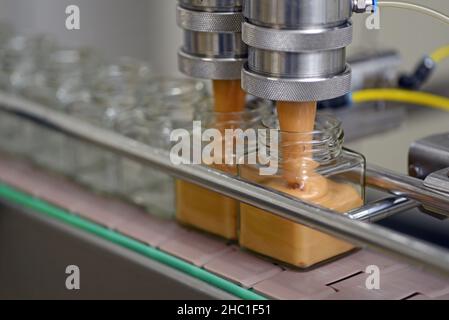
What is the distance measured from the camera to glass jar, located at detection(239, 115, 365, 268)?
59cm

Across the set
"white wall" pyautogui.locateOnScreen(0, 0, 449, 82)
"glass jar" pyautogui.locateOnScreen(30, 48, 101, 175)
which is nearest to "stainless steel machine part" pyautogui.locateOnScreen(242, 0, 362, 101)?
"glass jar" pyautogui.locateOnScreen(30, 48, 101, 175)

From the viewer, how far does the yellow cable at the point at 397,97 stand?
0.85m

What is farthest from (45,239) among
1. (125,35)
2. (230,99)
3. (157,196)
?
(125,35)

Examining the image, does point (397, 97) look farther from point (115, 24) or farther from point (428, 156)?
point (115, 24)

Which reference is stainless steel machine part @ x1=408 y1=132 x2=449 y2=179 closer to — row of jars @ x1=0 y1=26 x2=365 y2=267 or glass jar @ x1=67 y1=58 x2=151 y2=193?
row of jars @ x1=0 y1=26 x2=365 y2=267

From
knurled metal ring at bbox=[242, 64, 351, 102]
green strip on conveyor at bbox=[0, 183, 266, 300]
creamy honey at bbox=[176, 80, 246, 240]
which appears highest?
knurled metal ring at bbox=[242, 64, 351, 102]

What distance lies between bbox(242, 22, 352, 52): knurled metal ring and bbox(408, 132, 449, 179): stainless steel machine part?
119mm

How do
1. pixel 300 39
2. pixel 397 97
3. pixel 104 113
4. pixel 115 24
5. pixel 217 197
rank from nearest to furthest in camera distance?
pixel 300 39
pixel 217 197
pixel 104 113
pixel 397 97
pixel 115 24

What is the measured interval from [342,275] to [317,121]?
4.5 inches

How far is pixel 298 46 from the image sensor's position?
0.54 m

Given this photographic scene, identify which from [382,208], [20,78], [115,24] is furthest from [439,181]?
[115,24]

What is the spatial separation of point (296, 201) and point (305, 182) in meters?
0.05

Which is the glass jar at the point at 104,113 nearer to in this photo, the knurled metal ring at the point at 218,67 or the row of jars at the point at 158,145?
the row of jars at the point at 158,145

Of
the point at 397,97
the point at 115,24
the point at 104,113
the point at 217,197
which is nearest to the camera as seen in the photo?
the point at 217,197
